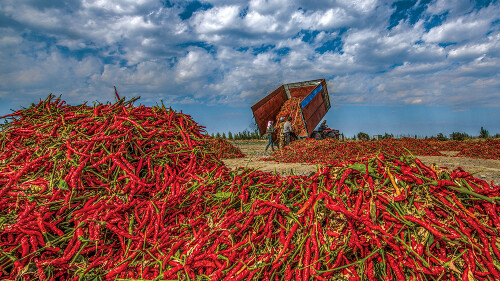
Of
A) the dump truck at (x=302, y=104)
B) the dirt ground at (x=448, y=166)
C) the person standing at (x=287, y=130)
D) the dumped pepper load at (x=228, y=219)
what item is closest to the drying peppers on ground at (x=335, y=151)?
the dirt ground at (x=448, y=166)

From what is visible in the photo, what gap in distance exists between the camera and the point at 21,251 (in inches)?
98.7

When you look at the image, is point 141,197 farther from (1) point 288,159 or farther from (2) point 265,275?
(1) point 288,159

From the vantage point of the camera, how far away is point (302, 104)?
1222cm

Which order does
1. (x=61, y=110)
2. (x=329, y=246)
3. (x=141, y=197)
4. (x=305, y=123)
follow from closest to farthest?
(x=329, y=246), (x=141, y=197), (x=61, y=110), (x=305, y=123)

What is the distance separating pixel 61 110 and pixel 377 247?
482 cm

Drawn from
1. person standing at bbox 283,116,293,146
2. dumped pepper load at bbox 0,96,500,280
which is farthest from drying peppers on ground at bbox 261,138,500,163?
dumped pepper load at bbox 0,96,500,280

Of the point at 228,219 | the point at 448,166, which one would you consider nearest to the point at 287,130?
the point at 448,166

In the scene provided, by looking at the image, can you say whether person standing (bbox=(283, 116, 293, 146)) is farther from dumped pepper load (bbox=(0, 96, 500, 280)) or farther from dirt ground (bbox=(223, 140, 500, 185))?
dumped pepper load (bbox=(0, 96, 500, 280))

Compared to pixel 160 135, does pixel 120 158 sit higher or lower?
lower

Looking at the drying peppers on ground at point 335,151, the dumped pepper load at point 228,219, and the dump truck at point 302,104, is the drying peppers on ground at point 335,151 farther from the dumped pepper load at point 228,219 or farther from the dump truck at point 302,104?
the dumped pepper load at point 228,219

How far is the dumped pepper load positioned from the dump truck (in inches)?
383

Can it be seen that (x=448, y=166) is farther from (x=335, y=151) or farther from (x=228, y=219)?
(x=228, y=219)

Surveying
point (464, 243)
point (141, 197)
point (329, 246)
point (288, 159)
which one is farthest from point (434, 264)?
point (288, 159)

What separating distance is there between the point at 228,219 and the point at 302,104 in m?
10.3
